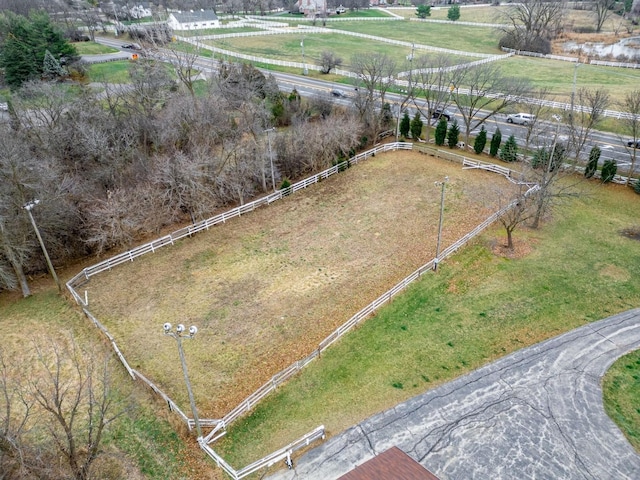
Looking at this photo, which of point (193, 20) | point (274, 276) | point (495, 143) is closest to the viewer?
point (274, 276)

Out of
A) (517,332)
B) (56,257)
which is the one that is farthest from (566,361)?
(56,257)

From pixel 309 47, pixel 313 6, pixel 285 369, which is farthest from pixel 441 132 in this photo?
pixel 313 6

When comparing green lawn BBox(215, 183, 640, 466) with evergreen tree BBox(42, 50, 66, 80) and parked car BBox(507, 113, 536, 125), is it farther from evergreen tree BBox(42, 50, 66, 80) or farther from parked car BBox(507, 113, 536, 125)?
evergreen tree BBox(42, 50, 66, 80)

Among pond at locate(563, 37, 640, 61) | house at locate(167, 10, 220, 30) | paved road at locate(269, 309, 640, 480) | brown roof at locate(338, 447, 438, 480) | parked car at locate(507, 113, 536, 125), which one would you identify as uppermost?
house at locate(167, 10, 220, 30)

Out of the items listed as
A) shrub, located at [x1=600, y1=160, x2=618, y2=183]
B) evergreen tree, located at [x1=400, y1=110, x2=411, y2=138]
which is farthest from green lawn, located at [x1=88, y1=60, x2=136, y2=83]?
shrub, located at [x1=600, y1=160, x2=618, y2=183]

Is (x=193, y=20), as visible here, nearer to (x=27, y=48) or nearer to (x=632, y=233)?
(x=27, y=48)

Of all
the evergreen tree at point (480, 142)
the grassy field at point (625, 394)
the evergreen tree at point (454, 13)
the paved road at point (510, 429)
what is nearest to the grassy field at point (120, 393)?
the paved road at point (510, 429)

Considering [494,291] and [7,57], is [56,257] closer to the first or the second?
[494,291]
